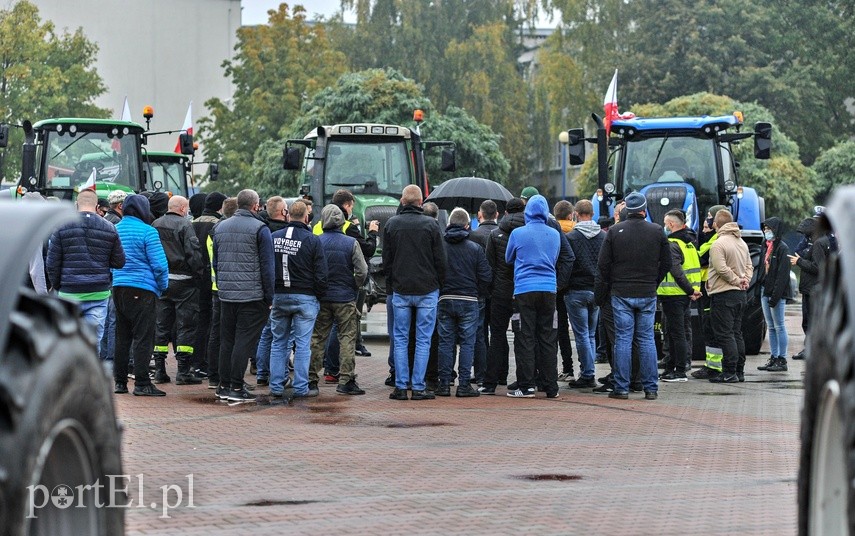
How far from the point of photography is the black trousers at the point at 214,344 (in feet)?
45.1

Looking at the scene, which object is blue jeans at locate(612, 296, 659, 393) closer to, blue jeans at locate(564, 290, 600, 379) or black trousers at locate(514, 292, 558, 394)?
black trousers at locate(514, 292, 558, 394)

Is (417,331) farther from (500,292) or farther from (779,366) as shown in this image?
(779,366)

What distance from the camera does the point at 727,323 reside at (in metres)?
15.1

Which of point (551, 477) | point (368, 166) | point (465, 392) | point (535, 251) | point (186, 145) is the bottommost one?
point (465, 392)

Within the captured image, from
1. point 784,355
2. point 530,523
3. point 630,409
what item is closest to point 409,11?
point 784,355

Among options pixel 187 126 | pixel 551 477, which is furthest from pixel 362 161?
pixel 551 477

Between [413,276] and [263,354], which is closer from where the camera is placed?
[413,276]

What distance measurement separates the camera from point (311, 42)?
55.9 metres

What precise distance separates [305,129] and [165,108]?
26152 mm

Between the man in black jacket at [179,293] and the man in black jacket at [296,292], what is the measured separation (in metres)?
1.56

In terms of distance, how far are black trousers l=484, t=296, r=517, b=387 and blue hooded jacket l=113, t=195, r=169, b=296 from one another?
335 cm

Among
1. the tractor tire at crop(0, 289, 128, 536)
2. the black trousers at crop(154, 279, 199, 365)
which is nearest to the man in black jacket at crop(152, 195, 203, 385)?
the black trousers at crop(154, 279, 199, 365)

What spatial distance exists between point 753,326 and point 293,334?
809 centimetres

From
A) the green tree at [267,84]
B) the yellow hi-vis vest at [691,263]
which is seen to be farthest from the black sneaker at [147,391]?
the green tree at [267,84]
